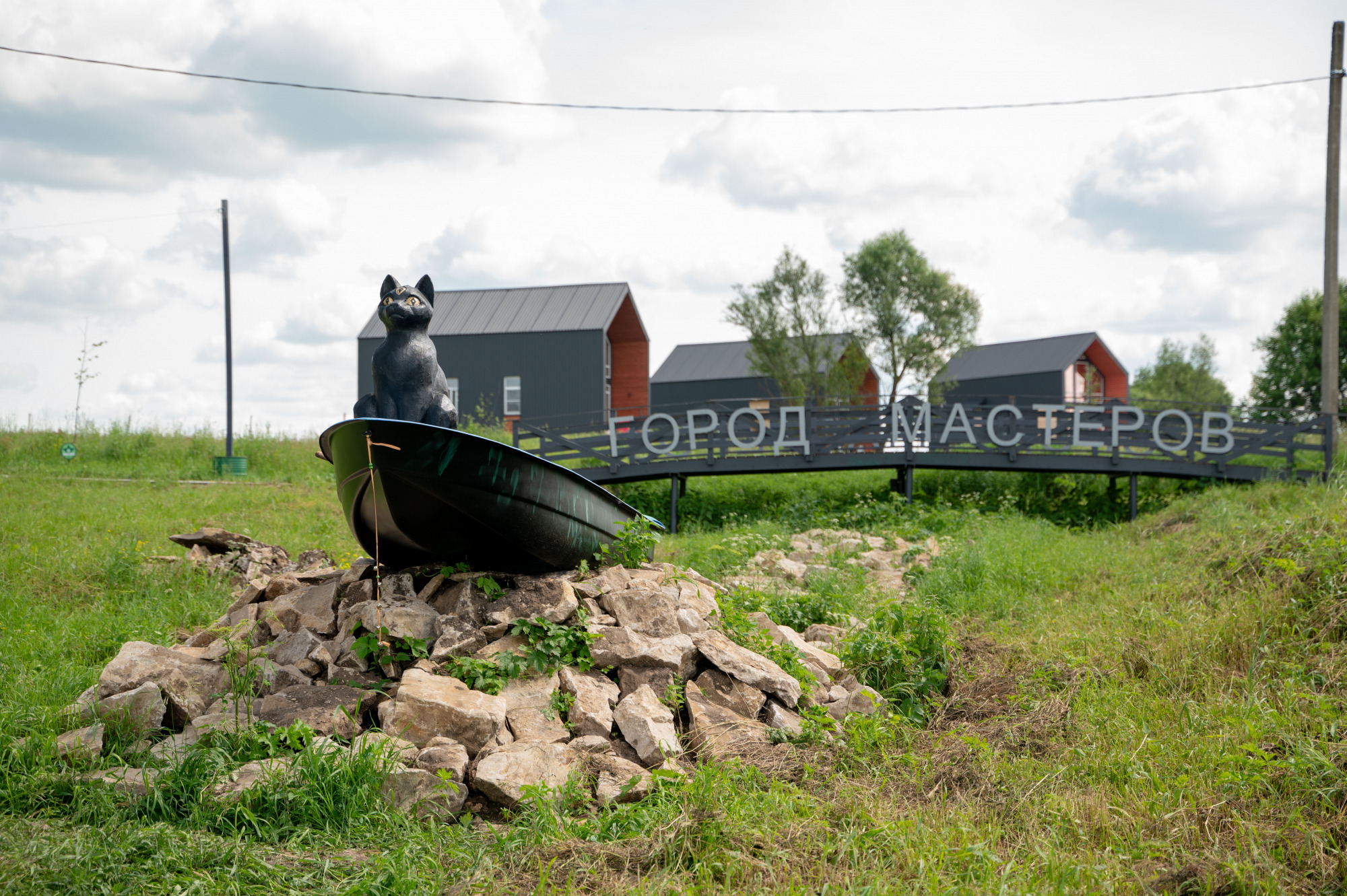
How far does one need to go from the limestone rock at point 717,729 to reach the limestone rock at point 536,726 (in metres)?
0.75

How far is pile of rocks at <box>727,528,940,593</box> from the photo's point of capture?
1022 centimetres

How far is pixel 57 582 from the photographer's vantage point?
9484 millimetres

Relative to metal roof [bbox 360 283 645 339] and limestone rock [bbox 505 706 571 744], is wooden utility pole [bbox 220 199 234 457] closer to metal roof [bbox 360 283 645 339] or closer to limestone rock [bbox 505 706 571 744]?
metal roof [bbox 360 283 645 339]

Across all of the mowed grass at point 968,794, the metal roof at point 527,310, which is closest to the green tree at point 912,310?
the metal roof at point 527,310

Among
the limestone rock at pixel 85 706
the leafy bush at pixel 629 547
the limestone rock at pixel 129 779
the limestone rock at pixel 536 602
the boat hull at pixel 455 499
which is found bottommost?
the limestone rock at pixel 129 779

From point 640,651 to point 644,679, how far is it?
0.17 metres

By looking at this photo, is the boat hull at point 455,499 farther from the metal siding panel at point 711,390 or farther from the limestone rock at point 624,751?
the metal siding panel at point 711,390

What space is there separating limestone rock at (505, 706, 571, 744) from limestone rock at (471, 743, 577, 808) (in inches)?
4.2

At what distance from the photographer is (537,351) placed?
28109 millimetres

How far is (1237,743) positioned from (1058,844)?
70.0 inches

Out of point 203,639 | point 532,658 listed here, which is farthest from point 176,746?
point 203,639

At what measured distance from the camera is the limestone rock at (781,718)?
17.6ft

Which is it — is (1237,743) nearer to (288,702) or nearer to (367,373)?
(288,702)

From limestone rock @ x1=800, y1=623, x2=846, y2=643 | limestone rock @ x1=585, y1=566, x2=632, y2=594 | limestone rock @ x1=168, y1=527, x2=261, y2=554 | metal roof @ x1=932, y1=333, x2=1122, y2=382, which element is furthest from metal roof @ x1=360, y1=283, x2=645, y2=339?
limestone rock @ x1=585, y1=566, x2=632, y2=594
